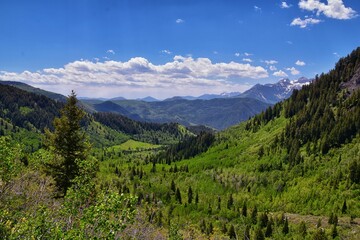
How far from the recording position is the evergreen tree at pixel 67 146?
177 ft

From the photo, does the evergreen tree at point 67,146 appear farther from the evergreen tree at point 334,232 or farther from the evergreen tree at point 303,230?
the evergreen tree at point 334,232

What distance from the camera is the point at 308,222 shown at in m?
155

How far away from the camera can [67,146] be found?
55812 millimetres

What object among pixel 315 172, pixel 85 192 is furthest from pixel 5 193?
pixel 315 172

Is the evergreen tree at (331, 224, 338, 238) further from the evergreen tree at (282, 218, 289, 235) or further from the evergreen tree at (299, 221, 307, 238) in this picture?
the evergreen tree at (282, 218, 289, 235)

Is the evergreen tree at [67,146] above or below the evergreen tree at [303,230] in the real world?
above

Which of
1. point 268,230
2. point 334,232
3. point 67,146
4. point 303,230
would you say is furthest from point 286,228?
point 67,146

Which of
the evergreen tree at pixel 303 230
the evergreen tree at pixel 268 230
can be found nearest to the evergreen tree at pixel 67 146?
the evergreen tree at pixel 303 230

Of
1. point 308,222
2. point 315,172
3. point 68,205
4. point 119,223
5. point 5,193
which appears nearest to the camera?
point 119,223

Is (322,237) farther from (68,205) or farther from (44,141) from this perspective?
(68,205)

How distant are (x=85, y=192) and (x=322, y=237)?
4259 inches

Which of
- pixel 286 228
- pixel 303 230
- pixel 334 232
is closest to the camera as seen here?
pixel 334 232

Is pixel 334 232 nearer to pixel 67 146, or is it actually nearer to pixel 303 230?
pixel 303 230

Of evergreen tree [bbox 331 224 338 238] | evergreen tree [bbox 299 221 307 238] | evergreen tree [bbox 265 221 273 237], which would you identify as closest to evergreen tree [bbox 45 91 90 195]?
evergreen tree [bbox 299 221 307 238]
